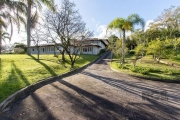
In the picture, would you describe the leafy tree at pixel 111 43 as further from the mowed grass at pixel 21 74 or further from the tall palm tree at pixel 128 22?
the mowed grass at pixel 21 74

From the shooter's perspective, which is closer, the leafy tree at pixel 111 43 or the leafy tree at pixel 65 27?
the leafy tree at pixel 65 27

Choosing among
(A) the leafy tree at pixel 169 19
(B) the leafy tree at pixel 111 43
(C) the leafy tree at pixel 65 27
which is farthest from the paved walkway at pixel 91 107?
(A) the leafy tree at pixel 169 19

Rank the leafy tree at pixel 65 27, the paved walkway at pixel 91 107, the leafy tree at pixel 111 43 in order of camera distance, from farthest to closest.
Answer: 1. the leafy tree at pixel 111 43
2. the leafy tree at pixel 65 27
3. the paved walkway at pixel 91 107

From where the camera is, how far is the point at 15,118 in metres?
3.62

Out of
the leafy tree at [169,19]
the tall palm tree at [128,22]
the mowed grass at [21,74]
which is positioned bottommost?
the mowed grass at [21,74]

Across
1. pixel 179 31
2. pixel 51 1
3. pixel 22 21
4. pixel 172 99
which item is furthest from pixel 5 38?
pixel 179 31

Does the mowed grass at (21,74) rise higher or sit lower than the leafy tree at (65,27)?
lower

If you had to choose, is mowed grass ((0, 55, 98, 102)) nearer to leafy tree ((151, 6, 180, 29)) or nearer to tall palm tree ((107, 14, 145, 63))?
tall palm tree ((107, 14, 145, 63))

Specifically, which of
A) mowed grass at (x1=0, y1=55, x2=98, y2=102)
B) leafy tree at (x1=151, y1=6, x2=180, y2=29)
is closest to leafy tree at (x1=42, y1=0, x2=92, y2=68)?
mowed grass at (x1=0, y1=55, x2=98, y2=102)

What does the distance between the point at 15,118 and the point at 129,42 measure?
4089cm

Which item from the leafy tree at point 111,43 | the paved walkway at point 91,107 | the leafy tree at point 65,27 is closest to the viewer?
the paved walkway at point 91,107

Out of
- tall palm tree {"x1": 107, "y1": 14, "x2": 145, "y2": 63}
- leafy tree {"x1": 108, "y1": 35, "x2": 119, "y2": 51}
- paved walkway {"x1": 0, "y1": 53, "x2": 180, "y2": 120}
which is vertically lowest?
paved walkway {"x1": 0, "y1": 53, "x2": 180, "y2": 120}

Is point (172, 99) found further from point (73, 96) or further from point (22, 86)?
point (22, 86)

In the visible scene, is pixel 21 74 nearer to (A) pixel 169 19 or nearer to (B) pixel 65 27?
(B) pixel 65 27
